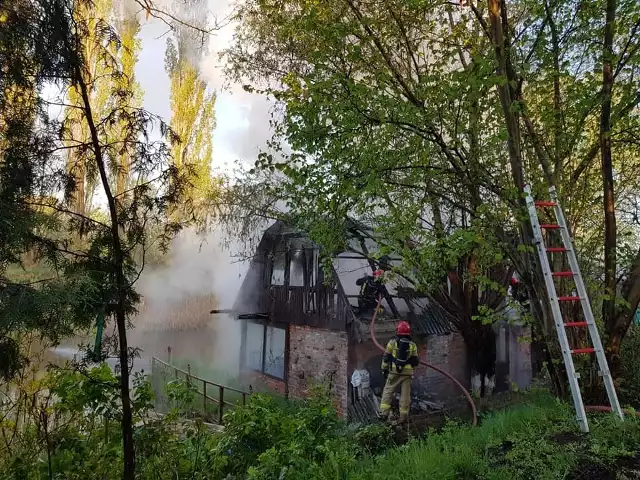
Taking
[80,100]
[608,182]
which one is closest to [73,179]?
[80,100]

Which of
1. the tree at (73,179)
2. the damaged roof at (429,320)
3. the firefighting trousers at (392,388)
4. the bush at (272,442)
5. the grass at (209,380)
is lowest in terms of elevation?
the grass at (209,380)

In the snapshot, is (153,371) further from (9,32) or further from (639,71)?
(639,71)

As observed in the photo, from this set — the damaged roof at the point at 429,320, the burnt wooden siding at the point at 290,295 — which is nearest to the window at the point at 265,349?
the burnt wooden siding at the point at 290,295

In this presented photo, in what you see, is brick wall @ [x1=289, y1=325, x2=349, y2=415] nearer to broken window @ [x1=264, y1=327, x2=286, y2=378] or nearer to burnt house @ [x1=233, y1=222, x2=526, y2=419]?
burnt house @ [x1=233, y1=222, x2=526, y2=419]

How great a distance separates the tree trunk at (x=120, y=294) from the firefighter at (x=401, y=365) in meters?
5.66

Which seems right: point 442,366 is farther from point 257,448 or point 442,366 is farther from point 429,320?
point 257,448

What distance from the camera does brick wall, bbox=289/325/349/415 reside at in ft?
35.5

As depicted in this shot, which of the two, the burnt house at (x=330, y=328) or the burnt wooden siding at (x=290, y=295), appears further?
the burnt wooden siding at (x=290, y=295)

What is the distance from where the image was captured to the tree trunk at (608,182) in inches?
199

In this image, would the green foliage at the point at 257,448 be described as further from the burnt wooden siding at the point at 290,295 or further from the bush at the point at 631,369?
the burnt wooden siding at the point at 290,295

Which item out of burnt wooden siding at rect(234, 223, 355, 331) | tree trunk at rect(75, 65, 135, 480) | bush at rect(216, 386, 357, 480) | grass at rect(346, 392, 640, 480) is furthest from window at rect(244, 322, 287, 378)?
tree trunk at rect(75, 65, 135, 480)

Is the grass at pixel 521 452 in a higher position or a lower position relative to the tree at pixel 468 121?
lower

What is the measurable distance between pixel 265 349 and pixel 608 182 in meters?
10.8

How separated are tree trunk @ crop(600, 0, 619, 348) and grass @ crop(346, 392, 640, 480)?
1.59 m
